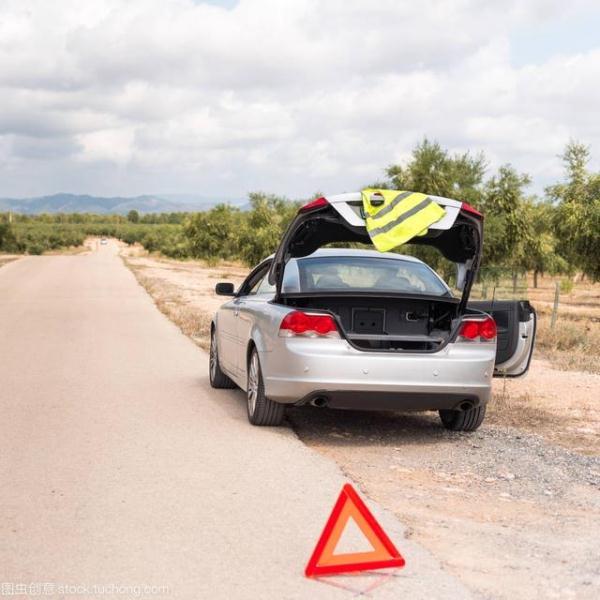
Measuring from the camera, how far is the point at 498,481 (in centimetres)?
692

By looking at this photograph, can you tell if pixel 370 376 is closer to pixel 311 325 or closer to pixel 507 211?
pixel 311 325

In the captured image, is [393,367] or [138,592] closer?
[138,592]

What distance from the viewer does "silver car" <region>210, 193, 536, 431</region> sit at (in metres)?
7.93

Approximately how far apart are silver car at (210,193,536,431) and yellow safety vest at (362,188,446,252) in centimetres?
11

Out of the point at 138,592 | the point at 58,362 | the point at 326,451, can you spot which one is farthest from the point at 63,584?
the point at 58,362

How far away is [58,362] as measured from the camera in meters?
13.3

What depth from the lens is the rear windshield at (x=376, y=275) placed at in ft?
29.1

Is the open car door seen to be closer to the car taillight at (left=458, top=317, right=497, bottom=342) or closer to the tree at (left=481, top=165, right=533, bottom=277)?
the car taillight at (left=458, top=317, right=497, bottom=342)

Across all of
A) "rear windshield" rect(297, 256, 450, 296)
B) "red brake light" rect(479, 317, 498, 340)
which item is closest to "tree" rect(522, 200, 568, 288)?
"rear windshield" rect(297, 256, 450, 296)

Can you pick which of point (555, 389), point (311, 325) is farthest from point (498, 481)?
point (555, 389)

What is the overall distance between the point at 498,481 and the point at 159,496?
241 centimetres

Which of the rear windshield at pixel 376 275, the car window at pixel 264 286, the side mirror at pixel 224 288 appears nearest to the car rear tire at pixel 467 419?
the rear windshield at pixel 376 275

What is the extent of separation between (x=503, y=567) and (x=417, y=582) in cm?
53

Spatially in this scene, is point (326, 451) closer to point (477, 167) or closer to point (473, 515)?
point (473, 515)
